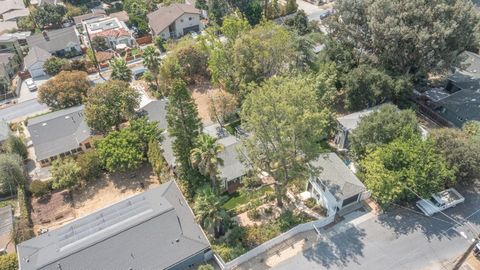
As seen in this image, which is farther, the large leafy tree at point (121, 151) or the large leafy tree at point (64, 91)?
the large leafy tree at point (64, 91)

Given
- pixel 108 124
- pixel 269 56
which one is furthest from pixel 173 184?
pixel 269 56

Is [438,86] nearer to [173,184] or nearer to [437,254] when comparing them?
[437,254]

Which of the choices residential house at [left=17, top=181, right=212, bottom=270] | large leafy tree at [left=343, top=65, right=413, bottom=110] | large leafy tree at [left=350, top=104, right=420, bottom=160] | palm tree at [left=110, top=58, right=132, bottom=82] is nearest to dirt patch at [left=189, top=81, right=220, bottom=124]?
palm tree at [left=110, top=58, right=132, bottom=82]

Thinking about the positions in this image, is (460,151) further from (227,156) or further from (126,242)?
(126,242)

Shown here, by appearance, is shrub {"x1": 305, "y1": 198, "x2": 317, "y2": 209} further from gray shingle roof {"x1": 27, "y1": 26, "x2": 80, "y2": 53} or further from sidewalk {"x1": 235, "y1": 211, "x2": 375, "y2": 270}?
gray shingle roof {"x1": 27, "y1": 26, "x2": 80, "y2": 53}

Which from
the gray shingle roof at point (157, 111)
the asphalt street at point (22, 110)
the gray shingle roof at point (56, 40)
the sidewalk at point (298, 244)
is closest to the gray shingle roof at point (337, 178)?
the sidewalk at point (298, 244)

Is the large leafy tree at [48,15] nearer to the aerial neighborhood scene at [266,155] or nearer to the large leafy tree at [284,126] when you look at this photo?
the aerial neighborhood scene at [266,155]

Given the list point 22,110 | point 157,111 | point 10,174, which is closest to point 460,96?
point 157,111
